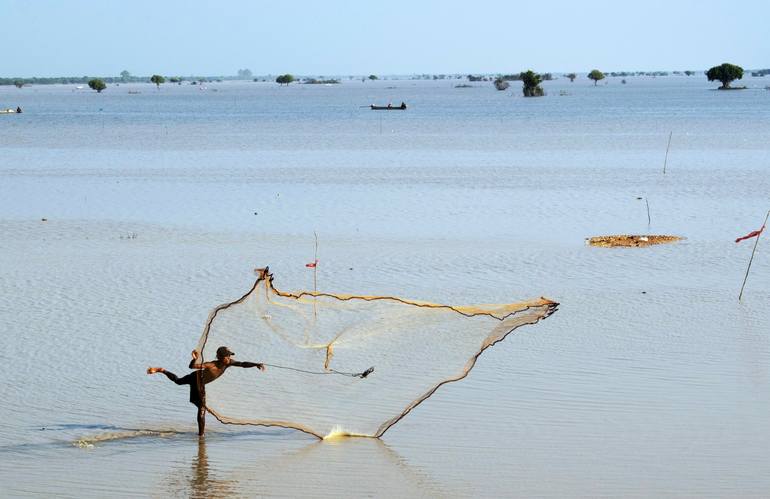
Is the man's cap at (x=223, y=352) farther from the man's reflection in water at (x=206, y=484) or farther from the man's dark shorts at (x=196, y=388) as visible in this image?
the man's reflection in water at (x=206, y=484)

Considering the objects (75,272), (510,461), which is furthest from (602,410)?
(75,272)

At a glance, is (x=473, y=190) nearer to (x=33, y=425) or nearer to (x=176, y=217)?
(x=176, y=217)

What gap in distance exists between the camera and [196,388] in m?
8.92

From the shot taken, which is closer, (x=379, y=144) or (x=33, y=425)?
(x=33, y=425)

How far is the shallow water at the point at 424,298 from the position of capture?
28.0ft

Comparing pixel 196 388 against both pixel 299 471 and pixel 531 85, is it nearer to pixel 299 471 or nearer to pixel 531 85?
pixel 299 471

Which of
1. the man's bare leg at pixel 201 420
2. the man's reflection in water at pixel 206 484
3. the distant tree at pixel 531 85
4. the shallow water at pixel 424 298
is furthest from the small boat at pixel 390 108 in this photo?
the man's reflection in water at pixel 206 484

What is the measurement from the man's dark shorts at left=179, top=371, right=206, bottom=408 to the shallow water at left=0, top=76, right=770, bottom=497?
346 mm

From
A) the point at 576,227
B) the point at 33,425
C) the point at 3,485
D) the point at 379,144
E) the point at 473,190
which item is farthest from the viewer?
the point at 379,144

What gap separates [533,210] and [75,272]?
Result: 389 inches

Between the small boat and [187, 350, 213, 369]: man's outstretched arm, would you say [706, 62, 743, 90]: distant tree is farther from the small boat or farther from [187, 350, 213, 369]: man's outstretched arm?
[187, 350, 213, 369]: man's outstretched arm

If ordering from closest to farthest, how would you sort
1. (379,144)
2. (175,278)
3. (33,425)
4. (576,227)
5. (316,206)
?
(33,425)
(175,278)
(576,227)
(316,206)
(379,144)

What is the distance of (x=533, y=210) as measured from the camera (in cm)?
2286

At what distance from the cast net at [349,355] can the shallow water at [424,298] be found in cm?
20
